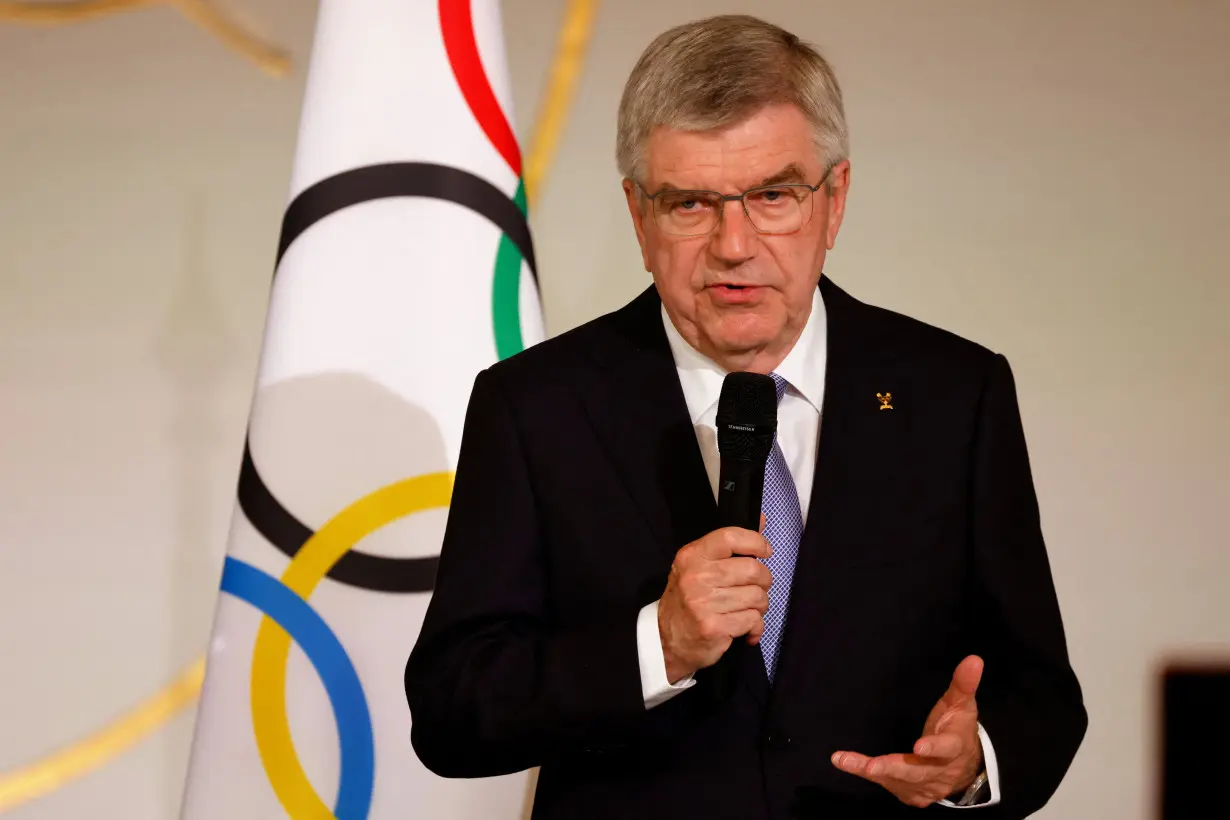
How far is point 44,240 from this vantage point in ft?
10.7

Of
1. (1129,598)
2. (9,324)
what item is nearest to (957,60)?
(1129,598)

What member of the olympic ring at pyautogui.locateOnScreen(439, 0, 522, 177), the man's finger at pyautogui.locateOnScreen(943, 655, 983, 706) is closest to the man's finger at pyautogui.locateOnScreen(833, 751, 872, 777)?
the man's finger at pyautogui.locateOnScreen(943, 655, 983, 706)

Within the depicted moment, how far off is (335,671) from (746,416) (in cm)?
132

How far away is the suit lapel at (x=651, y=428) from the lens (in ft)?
4.57

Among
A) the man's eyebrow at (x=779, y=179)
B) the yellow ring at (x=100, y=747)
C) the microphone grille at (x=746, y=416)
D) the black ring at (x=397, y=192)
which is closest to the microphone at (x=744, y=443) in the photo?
the microphone grille at (x=746, y=416)

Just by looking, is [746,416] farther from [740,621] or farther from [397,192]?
[397,192]

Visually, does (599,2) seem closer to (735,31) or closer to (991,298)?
(991,298)

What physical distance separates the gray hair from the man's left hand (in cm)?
62

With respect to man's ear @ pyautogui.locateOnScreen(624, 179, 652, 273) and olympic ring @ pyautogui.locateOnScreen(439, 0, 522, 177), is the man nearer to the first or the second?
man's ear @ pyautogui.locateOnScreen(624, 179, 652, 273)

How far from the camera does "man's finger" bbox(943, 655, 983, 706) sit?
4.10ft

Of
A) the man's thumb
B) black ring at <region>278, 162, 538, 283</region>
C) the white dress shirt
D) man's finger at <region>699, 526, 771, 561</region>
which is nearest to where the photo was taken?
man's finger at <region>699, 526, 771, 561</region>

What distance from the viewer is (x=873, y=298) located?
10.5 ft

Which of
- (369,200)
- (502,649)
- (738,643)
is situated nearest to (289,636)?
(369,200)

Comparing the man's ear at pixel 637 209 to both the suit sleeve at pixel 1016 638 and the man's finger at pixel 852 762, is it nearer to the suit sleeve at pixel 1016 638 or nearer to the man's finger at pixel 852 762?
the suit sleeve at pixel 1016 638
